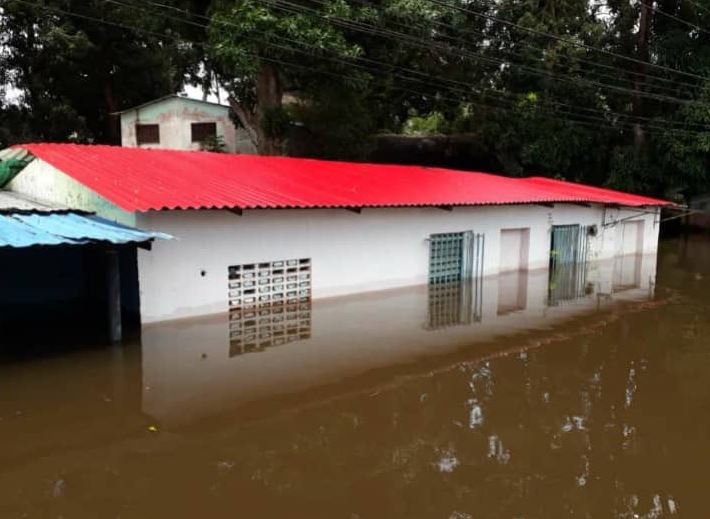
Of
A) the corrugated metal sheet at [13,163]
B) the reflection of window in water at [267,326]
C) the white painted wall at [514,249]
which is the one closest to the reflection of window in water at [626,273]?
the white painted wall at [514,249]

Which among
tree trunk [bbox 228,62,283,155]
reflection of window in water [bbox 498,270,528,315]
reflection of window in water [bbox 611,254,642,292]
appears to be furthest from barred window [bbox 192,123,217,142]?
reflection of window in water [bbox 611,254,642,292]

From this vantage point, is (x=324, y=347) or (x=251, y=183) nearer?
(x=324, y=347)

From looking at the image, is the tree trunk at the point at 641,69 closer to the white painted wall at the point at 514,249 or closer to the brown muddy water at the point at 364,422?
the white painted wall at the point at 514,249

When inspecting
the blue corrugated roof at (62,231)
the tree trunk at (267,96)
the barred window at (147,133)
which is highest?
the tree trunk at (267,96)

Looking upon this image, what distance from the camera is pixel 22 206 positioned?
1003 cm

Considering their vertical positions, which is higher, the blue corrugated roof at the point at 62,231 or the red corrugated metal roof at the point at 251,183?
the red corrugated metal roof at the point at 251,183

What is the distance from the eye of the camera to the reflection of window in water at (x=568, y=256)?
1643 cm

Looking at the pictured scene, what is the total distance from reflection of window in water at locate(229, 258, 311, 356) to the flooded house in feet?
0.10

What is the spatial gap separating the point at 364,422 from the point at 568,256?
48.1ft

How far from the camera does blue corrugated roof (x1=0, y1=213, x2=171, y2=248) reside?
7844mm

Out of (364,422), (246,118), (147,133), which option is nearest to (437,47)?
(246,118)

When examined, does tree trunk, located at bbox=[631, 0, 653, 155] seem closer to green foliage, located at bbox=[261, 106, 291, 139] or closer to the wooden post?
green foliage, located at bbox=[261, 106, 291, 139]

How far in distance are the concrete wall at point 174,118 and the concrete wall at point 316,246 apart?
1326cm

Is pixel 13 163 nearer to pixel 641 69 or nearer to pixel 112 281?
pixel 112 281
